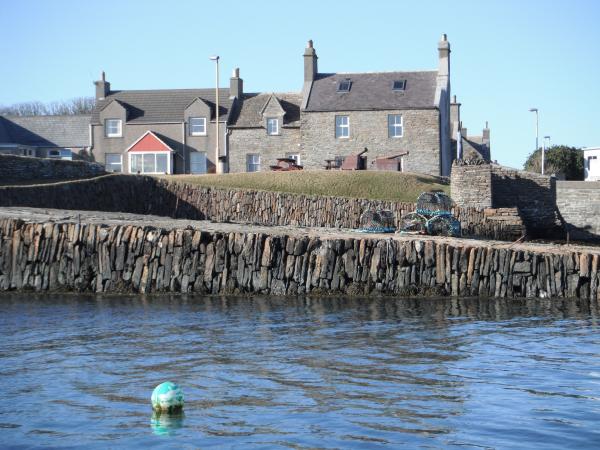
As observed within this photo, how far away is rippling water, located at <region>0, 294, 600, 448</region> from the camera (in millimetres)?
10578

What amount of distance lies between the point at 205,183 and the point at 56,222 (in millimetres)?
21798

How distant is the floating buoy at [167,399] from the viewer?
36.4ft

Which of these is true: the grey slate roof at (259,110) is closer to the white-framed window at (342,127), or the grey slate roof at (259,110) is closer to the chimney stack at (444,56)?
the white-framed window at (342,127)

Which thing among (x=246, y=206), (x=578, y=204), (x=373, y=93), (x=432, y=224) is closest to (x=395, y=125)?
(x=373, y=93)

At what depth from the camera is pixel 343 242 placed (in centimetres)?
2233

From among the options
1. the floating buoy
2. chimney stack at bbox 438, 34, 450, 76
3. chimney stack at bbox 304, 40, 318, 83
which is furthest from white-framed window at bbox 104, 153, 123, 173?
the floating buoy

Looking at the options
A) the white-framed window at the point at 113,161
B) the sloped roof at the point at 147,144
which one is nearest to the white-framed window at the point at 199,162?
the sloped roof at the point at 147,144

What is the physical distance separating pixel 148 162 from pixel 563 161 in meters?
37.6

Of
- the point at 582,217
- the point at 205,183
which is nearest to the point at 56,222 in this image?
the point at 205,183

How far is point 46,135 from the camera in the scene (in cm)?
7875

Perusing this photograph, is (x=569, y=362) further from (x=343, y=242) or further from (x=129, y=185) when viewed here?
(x=129, y=185)

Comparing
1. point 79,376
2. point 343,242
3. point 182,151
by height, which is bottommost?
point 79,376

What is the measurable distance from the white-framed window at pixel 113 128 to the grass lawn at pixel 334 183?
23.4 metres

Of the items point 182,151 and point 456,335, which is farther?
point 182,151
